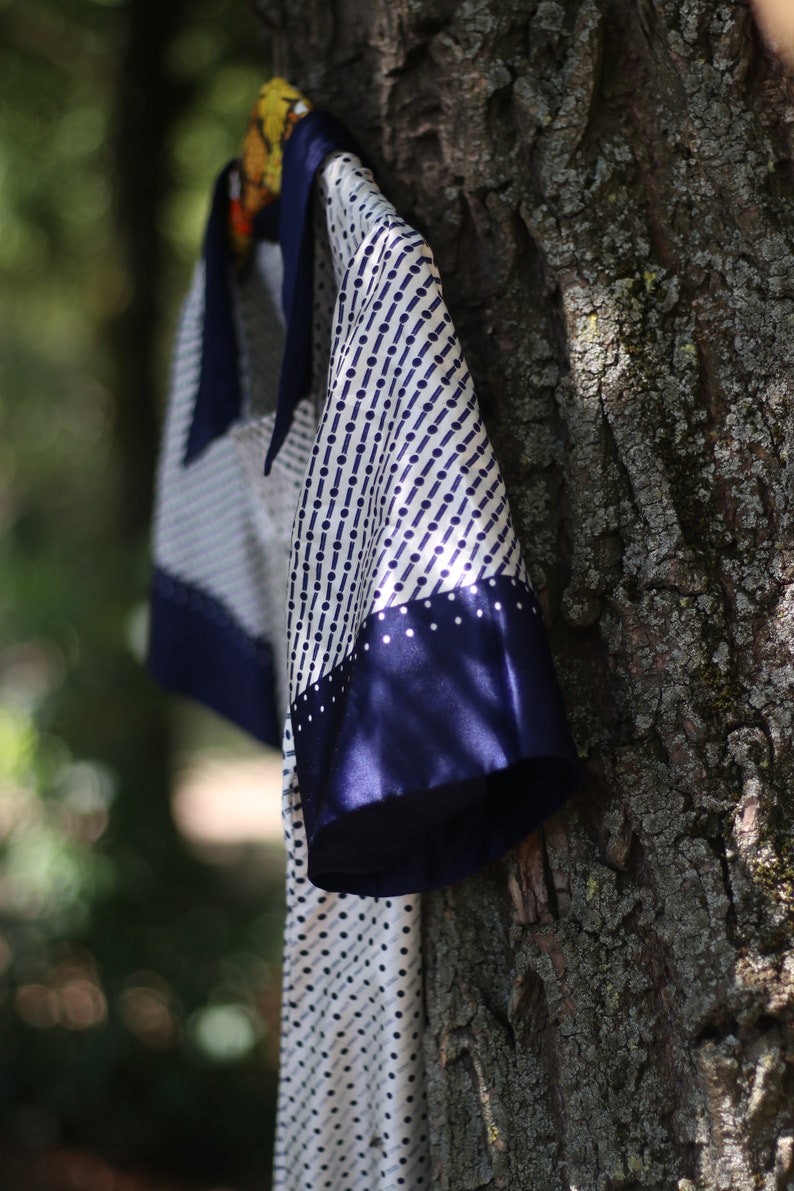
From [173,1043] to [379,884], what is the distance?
1.70 m

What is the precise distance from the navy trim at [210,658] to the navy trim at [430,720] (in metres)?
0.46

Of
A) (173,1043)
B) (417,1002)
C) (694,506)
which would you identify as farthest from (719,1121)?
(173,1043)

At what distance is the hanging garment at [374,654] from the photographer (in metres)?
0.74

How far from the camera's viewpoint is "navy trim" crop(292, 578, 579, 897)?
72 centimetres

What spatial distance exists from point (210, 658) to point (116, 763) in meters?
1.28

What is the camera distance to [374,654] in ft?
2.46

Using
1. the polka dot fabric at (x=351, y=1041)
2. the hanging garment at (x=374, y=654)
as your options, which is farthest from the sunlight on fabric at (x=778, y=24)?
the polka dot fabric at (x=351, y=1041)

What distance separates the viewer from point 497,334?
3.02ft

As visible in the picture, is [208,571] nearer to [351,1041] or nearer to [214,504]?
[214,504]

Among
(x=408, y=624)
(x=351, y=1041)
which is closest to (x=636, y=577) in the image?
(x=408, y=624)

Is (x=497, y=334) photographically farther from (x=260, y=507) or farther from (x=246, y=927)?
(x=246, y=927)

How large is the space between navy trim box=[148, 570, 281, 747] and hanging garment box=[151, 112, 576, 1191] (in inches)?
7.5

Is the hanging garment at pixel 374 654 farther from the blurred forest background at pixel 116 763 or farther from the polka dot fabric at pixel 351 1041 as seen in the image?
the blurred forest background at pixel 116 763

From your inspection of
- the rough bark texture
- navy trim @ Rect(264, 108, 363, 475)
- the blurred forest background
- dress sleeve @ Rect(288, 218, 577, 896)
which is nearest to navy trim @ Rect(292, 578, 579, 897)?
dress sleeve @ Rect(288, 218, 577, 896)
